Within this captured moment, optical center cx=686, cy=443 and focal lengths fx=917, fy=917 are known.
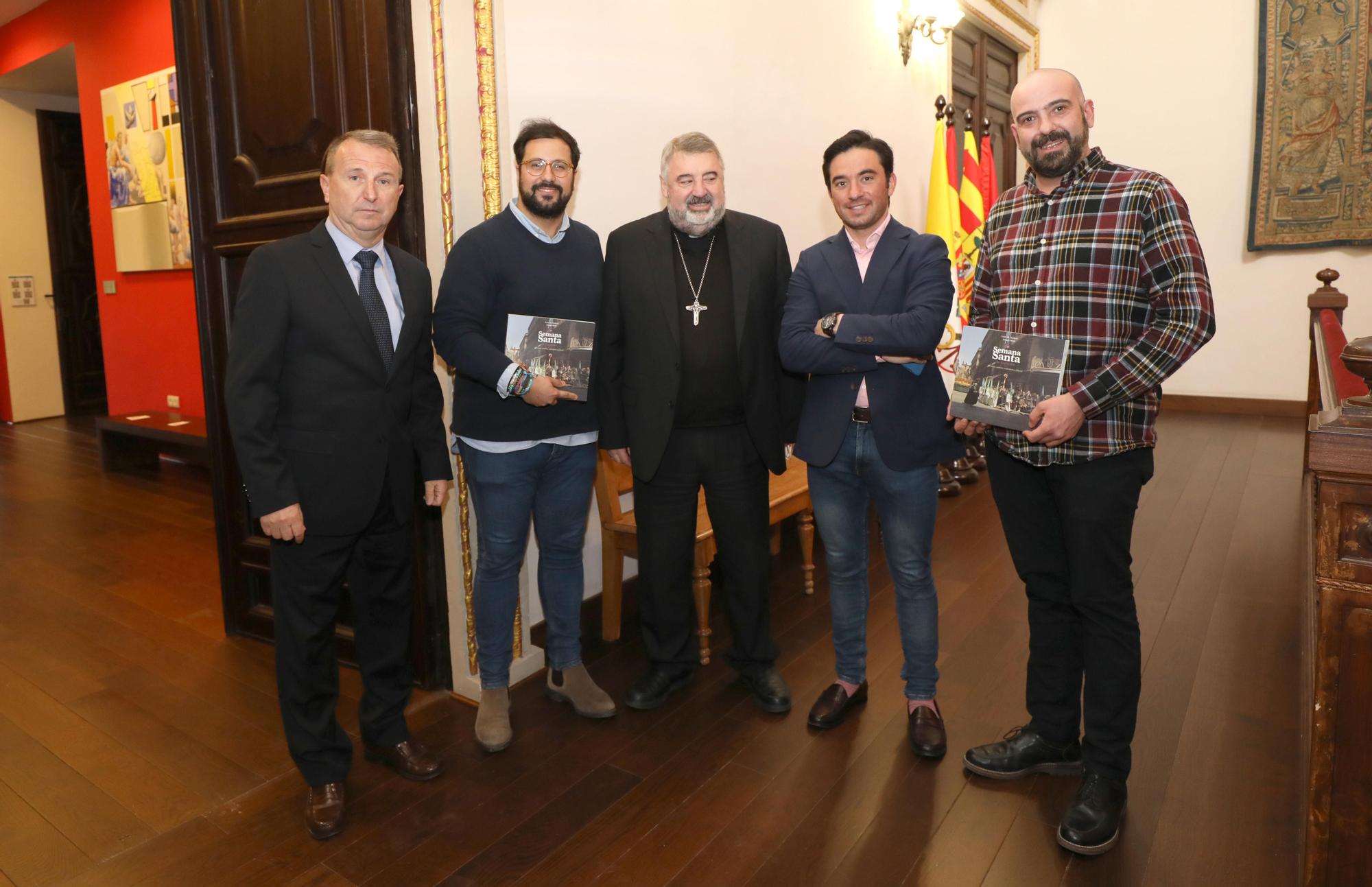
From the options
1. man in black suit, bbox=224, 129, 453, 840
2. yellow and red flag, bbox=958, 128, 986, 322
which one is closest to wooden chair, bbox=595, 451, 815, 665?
man in black suit, bbox=224, 129, 453, 840

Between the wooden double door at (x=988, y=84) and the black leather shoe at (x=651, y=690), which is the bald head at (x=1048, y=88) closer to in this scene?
the black leather shoe at (x=651, y=690)

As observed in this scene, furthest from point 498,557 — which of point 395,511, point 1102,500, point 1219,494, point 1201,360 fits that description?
point 1201,360

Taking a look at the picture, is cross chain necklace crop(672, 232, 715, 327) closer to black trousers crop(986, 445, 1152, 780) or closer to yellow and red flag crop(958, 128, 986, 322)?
black trousers crop(986, 445, 1152, 780)

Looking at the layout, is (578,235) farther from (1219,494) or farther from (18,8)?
(18,8)

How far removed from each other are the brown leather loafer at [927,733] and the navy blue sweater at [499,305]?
1243 mm

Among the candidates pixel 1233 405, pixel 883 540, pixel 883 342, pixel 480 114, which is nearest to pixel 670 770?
pixel 883 540

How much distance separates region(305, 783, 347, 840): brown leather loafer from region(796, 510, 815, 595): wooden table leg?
6.78ft

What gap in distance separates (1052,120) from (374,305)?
1.58 metres

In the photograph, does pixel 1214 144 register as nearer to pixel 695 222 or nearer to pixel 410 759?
pixel 695 222

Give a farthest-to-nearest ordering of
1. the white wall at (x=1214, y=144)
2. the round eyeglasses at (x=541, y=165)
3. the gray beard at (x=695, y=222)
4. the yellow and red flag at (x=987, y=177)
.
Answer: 1. the white wall at (x=1214, y=144)
2. the yellow and red flag at (x=987, y=177)
3. the gray beard at (x=695, y=222)
4. the round eyeglasses at (x=541, y=165)

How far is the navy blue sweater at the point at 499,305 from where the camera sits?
2404 millimetres

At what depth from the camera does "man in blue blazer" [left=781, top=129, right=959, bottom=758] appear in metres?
2.32

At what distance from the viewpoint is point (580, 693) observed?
9.06ft

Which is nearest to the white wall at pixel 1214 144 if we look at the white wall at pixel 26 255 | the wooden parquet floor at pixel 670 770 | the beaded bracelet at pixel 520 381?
the wooden parquet floor at pixel 670 770
